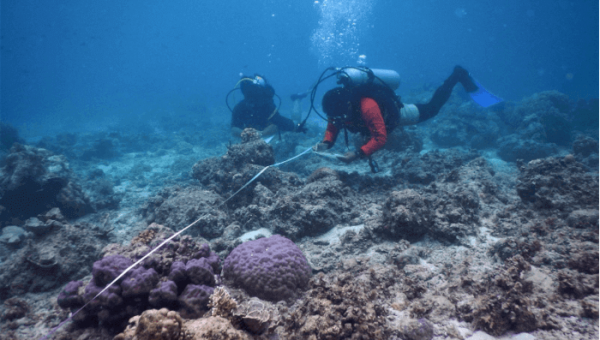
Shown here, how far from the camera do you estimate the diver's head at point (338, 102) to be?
605cm

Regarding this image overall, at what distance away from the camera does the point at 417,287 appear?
8.38 feet

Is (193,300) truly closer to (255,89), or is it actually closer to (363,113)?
(363,113)

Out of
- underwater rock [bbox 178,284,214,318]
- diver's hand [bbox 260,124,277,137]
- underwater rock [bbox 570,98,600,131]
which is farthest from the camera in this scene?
underwater rock [bbox 570,98,600,131]

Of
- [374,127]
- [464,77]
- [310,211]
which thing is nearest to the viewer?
[310,211]

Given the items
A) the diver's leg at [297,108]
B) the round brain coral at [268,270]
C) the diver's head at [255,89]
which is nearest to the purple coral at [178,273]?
the round brain coral at [268,270]

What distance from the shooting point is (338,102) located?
6.16m

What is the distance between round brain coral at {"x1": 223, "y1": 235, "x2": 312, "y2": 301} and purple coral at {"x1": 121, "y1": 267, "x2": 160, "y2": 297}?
1.00 m

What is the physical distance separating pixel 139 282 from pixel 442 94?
32.7 feet

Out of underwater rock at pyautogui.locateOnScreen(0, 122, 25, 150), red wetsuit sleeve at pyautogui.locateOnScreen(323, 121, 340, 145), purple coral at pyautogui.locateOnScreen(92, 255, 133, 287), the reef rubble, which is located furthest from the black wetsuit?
underwater rock at pyautogui.locateOnScreen(0, 122, 25, 150)

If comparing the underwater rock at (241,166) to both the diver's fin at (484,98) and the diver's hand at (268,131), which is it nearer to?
the diver's hand at (268,131)

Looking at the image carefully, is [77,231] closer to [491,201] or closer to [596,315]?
[596,315]

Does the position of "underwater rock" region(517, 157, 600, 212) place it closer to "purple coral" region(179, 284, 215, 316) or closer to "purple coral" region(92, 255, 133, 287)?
"purple coral" region(179, 284, 215, 316)

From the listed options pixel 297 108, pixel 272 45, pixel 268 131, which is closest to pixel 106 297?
pixel 268 131

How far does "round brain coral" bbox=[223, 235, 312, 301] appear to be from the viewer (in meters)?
3.02
